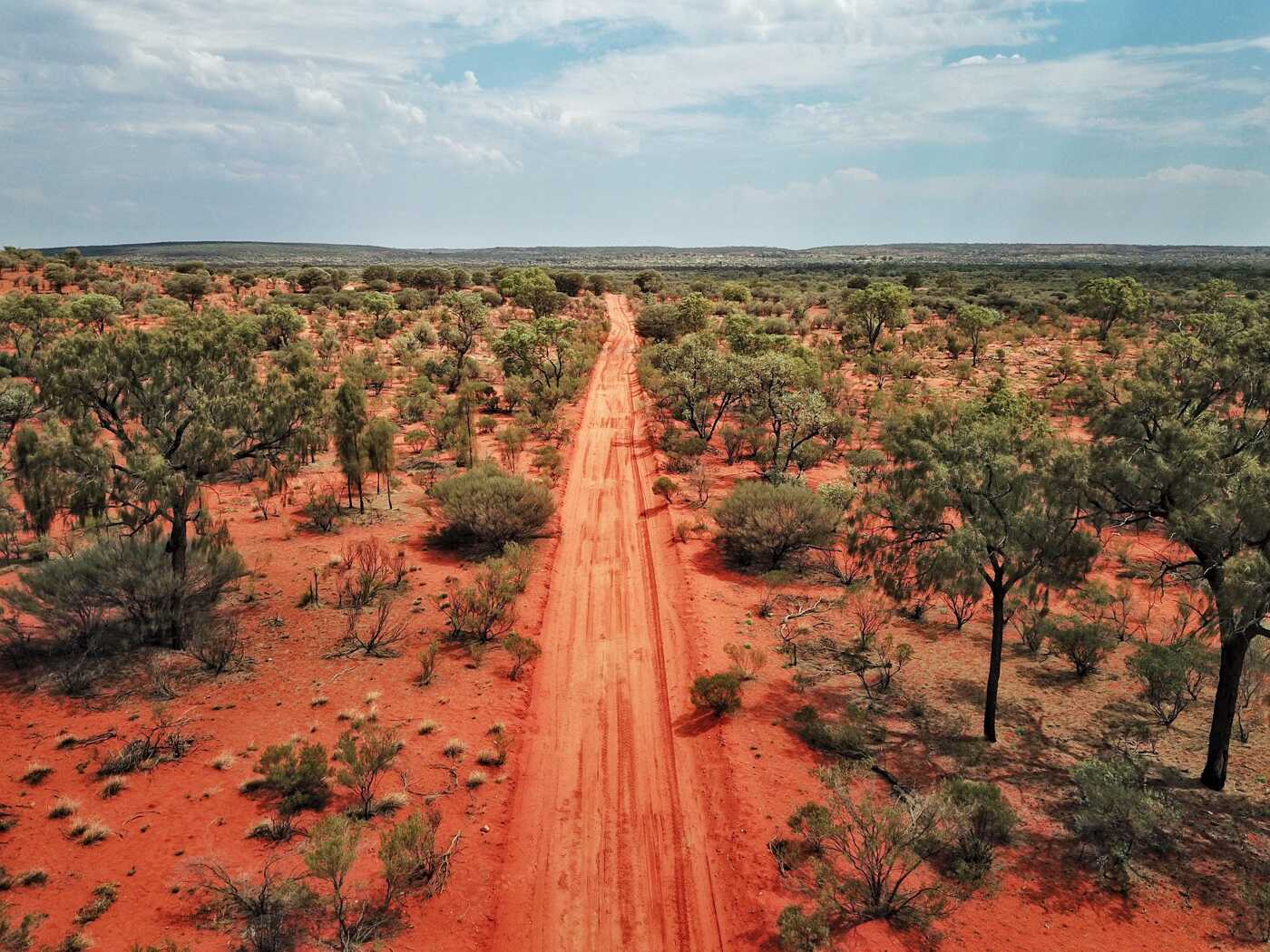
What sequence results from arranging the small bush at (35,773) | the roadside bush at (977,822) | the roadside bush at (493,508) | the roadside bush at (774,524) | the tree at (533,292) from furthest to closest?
the tree at (533,292), the roadside bush at (493,508), the roadside bush at (774,524), the small bush at (35,773), the roadside bush at (977,822)

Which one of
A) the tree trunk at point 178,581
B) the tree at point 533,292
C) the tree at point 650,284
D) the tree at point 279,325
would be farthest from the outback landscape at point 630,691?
the tree at point 650,284

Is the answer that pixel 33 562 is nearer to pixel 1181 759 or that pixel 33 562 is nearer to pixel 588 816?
pixel 588 816

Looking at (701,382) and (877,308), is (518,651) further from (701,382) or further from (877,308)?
(877,308)

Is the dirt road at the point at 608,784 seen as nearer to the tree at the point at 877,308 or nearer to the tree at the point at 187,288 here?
the tree at the point at 877,308

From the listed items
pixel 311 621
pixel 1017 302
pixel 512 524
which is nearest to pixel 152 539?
pixel 311 621

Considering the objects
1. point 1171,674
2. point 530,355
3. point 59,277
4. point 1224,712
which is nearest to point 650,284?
point 530,355
